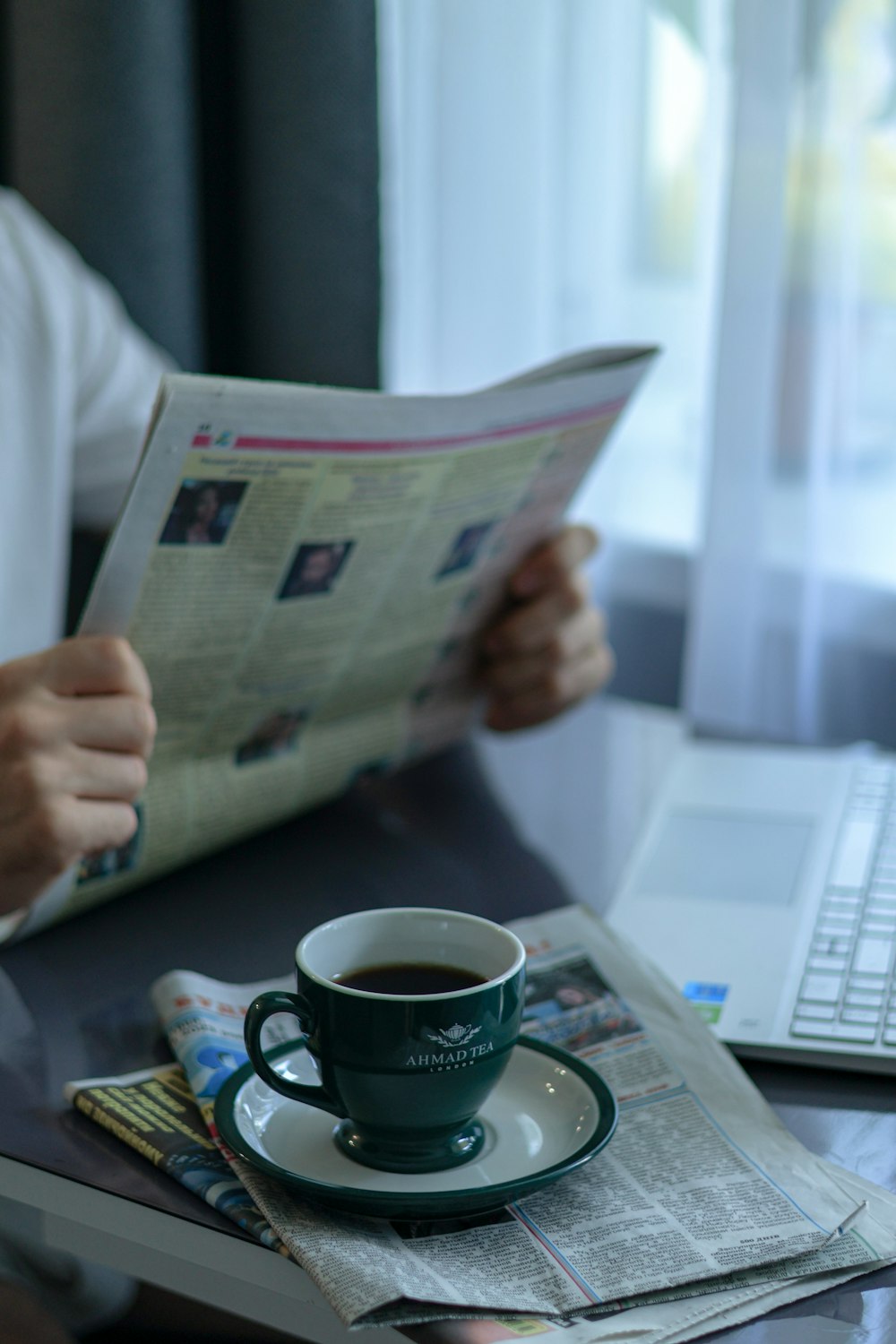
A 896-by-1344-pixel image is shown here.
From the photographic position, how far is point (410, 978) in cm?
52

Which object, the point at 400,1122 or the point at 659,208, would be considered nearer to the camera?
the point at 400,1122

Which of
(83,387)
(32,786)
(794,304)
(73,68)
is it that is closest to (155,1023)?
(32,786)

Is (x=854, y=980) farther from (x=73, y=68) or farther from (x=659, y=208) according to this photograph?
(x=73, y=68)

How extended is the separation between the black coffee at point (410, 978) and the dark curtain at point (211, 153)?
3.10 ft

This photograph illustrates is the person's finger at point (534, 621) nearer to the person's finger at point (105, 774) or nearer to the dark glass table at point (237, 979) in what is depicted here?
the dark glass table at point (237, 979)

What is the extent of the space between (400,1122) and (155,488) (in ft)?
1.00

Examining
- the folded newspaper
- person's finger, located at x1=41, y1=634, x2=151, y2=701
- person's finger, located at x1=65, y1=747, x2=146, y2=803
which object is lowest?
the folded newspaper

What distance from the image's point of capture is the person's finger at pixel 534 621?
Answer: 37.5 inches

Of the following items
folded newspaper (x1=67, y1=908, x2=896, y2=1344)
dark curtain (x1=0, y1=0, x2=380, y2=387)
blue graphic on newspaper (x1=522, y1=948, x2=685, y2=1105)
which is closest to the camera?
folded newspaper (x1=67, y1=908, x2=896, y2=1344)

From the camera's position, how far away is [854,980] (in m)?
0.67

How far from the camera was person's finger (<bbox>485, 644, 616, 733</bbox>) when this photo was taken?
0.99 m

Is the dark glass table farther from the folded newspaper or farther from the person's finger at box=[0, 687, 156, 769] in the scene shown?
the person's finger at box=[0, 687, 156, 769]

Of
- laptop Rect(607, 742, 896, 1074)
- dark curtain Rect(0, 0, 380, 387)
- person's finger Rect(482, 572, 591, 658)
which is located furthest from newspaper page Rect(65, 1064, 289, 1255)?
dark curtain Rect(0, 0, 380, 387)

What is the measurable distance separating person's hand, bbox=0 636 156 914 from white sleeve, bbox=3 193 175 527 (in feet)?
1.67
